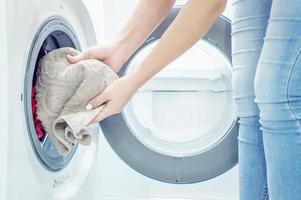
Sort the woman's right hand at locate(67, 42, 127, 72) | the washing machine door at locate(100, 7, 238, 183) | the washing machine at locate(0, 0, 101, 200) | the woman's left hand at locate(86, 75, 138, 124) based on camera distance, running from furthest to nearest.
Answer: the washing machine door at locate(100, 7, 238, 183), the woman's right hand at locate(67, 42, 127, 72), the woman's left hand at locate(86, 75, 138, 124), the washing machine at locate(0, 0, 101, 200)

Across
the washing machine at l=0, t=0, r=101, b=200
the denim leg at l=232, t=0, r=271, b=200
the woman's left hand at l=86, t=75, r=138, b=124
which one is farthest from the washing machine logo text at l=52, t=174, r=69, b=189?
the denim leg at l=232, t=0, r=271, b=200

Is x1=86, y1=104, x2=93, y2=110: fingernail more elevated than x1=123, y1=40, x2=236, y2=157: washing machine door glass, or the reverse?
x1=123, y1=40, x2=236, y2=157: washing machine door glass

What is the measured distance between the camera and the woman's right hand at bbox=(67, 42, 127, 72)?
888 millimetres

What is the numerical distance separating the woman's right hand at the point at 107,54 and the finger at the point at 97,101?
10cm

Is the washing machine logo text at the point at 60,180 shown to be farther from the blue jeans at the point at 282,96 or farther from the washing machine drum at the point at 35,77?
the blue jeans at the point at 282,96

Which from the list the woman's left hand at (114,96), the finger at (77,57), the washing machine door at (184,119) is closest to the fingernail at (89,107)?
the woman's left hand at (114,96)

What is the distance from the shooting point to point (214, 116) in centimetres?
115

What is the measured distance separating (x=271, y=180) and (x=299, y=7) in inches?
10.6

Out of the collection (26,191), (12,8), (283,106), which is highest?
(12,8)

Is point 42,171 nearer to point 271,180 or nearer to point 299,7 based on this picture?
point 271,180

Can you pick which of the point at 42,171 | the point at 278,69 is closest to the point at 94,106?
the point at 42,171

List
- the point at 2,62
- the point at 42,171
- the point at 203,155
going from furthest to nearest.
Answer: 1. the point at 203,155
2. the point at 42,171
3. the point at 2,62

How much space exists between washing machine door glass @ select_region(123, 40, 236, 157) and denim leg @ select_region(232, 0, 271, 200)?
23 cm

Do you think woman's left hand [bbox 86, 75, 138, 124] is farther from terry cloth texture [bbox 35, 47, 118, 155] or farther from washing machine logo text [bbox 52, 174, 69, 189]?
washing machine logo text [bbox 52, 174, 69, 189]
